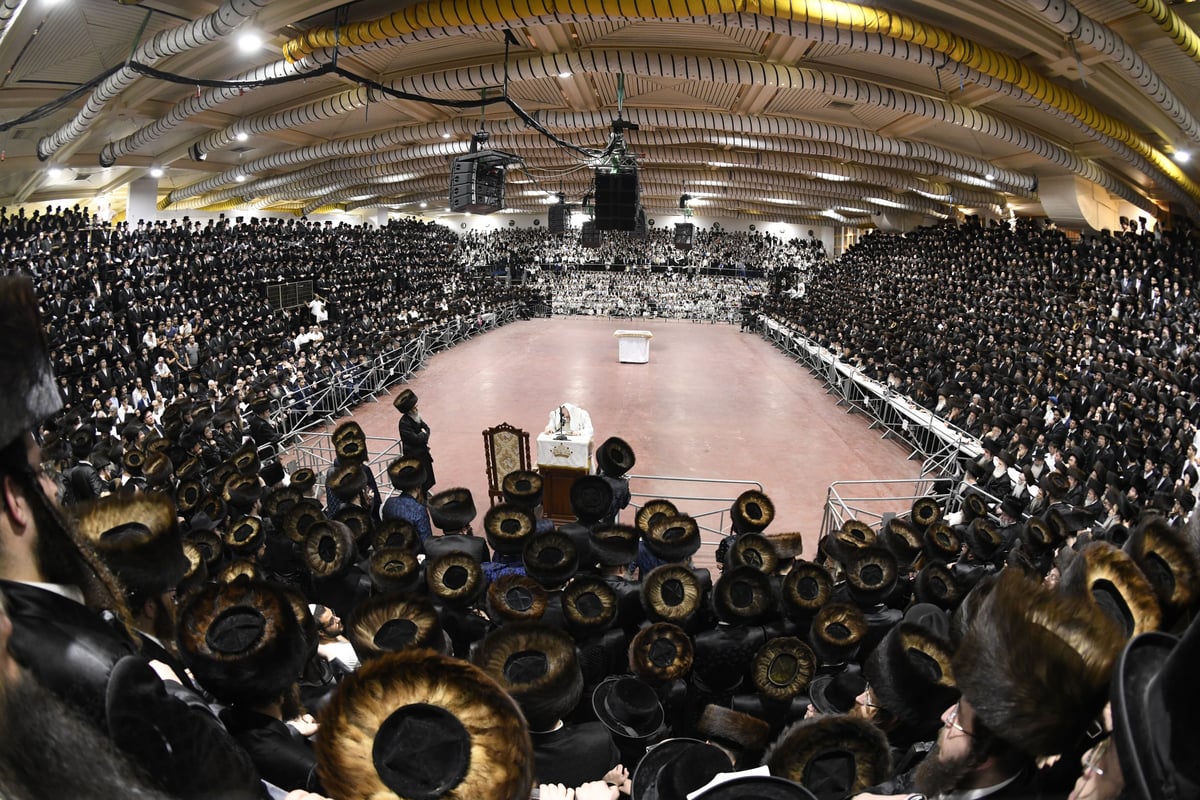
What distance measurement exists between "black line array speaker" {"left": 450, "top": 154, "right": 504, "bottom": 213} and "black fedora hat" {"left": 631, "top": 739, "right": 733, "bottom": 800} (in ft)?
32.5

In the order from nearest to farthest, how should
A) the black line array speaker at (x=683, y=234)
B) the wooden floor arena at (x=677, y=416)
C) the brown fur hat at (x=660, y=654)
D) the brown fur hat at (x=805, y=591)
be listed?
the brown fur hat at (x=660, y=654) → the brown fur hat at (x=805, y=591) → the wooden floor arena at (x=677, y=416) → the black line array speaker at (x=683, y=234)

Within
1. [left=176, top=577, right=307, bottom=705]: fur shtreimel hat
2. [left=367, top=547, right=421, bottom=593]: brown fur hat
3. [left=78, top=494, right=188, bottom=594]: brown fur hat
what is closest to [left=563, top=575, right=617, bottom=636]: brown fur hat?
[left=367, top=547, right=421, bottom=593]: brown fur hat

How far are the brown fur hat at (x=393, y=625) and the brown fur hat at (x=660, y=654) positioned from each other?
100 centimetres

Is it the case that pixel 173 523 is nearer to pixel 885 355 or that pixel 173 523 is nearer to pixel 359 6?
pixel 359 6

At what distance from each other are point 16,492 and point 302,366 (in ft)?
44.5

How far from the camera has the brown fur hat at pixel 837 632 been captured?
3562 millimetres

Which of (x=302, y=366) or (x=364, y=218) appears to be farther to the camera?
(x=364, y=218)

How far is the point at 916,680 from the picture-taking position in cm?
262

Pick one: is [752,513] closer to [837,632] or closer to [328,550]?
[837,632]

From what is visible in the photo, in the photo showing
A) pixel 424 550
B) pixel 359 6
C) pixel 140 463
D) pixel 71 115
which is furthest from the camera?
pixel 71 115

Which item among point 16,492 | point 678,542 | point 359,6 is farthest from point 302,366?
point 16,492

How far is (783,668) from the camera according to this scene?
11.0 ft

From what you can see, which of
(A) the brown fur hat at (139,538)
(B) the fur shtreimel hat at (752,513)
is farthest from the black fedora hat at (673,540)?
(A) the brown fur hat at (139,538)

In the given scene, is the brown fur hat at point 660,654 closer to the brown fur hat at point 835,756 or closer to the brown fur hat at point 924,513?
the brown fur hat at point 835,756
